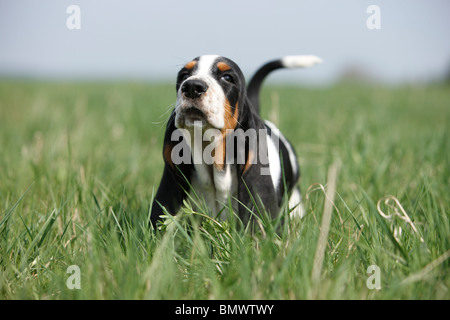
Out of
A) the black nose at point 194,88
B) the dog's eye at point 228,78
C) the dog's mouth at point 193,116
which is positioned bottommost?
the dog's mouth at point 193,116

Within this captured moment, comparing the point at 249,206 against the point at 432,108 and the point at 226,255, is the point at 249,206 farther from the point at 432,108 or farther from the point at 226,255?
the point at 432,108

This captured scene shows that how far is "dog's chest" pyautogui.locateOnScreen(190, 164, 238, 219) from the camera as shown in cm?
205

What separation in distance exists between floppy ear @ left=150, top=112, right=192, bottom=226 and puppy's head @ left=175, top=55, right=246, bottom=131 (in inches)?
4.9

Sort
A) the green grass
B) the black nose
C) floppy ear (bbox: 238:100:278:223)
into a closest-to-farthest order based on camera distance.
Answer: the green grass, the black nose, floppy ear (bbox: 238:100:278:223)

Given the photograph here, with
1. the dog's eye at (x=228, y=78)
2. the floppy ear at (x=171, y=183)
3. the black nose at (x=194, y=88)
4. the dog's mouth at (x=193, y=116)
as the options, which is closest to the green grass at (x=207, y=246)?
the floppy ear at (x=171, y=183)

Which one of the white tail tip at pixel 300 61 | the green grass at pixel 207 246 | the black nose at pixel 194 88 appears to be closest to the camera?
the green grass at pixel 207 246

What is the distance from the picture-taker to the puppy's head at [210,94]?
Answer: 181cm

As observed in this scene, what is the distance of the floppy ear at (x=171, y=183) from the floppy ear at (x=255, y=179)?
283 mm

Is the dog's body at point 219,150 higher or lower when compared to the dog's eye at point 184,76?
lower

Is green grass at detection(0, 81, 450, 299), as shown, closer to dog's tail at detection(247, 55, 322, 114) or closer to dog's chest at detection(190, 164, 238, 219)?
dog's chest at detection(190, 164, 238, 219)

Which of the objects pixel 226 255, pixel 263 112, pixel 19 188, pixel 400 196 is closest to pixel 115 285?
pixel 226 255

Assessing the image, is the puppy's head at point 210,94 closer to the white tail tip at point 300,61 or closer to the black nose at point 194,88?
the black nose at point 194,88

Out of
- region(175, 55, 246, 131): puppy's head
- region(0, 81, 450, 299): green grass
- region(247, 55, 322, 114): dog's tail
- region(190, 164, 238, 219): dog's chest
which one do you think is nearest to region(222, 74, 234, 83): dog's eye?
region(175, 55, 246, 131): puppy's head

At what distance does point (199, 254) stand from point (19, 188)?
1.63 metres
